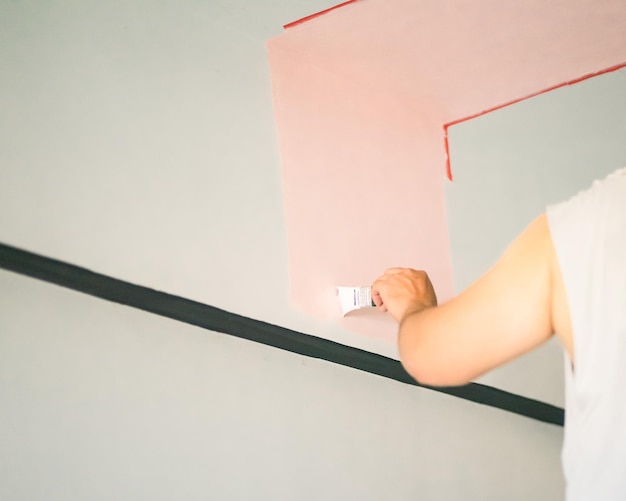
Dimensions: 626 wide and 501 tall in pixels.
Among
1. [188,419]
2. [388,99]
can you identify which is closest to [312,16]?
[388,99]

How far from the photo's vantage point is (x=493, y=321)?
0.68 m

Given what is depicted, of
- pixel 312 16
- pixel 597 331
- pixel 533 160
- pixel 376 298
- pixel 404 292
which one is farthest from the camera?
pixel 533 160

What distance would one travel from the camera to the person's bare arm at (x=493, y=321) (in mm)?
667

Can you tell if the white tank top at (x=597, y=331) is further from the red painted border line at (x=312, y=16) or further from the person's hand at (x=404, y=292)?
the red painted border line at (x=312, y=16)

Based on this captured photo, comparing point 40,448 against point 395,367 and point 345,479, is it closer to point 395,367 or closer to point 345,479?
point 345,479

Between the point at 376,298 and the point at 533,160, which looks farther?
the point at 533,160

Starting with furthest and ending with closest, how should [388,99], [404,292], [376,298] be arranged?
[388,99] < [376,298] < [404,292]

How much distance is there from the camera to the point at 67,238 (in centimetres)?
91

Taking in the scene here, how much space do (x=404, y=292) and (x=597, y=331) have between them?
366 millimetres

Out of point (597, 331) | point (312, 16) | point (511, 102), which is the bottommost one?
point (597, 331)

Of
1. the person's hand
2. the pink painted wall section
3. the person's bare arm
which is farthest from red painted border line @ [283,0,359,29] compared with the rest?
the person's bare arm

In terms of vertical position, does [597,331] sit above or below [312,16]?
below

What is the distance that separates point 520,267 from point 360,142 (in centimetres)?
82

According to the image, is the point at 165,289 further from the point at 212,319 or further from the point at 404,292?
the point at 404,292
